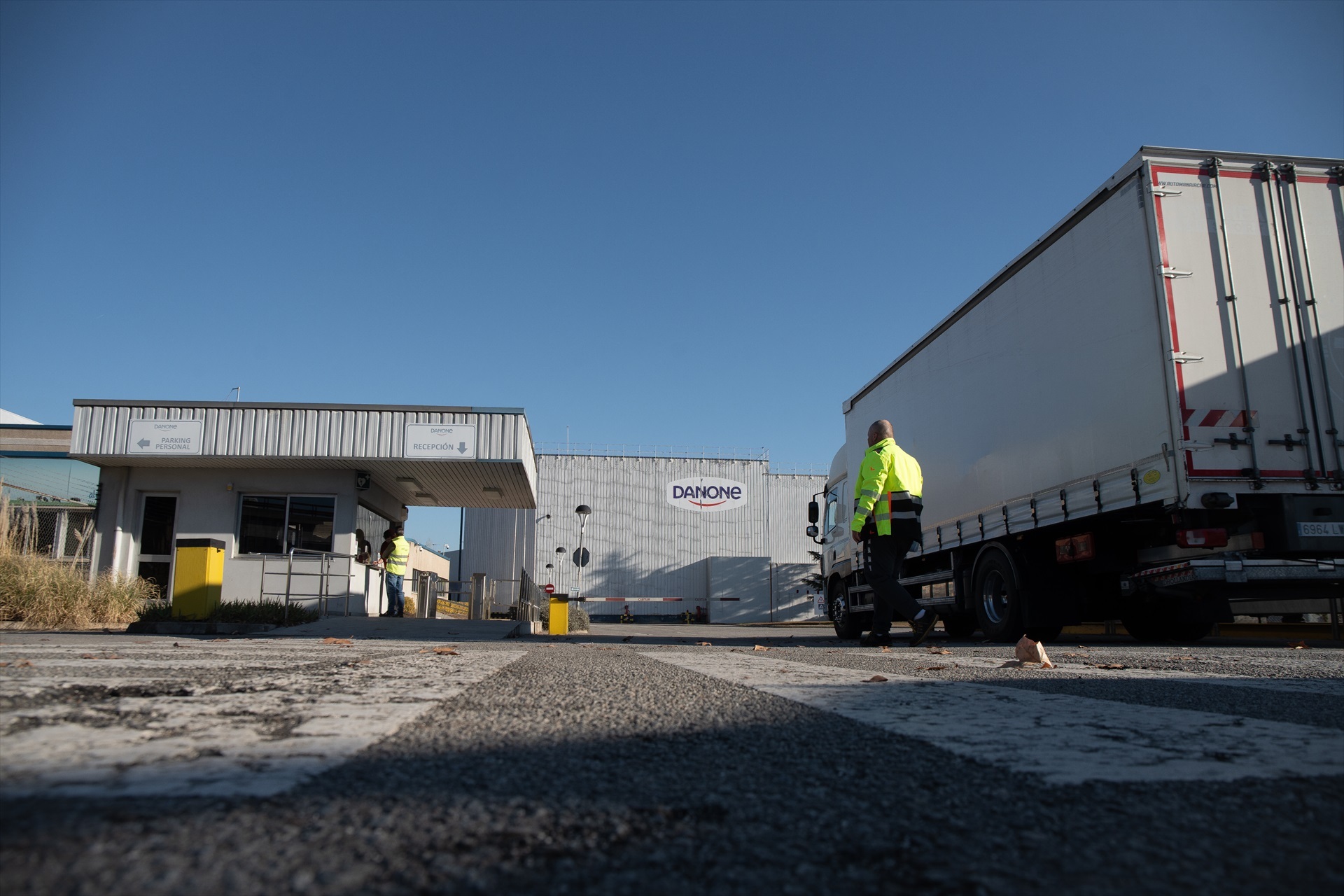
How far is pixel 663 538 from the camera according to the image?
114 feet

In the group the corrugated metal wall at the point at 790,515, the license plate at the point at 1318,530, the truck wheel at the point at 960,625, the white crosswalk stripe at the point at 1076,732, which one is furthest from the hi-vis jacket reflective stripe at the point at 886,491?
the corrugated metal wall at the point at 790,515

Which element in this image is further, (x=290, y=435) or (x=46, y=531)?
(x=290, y=435)

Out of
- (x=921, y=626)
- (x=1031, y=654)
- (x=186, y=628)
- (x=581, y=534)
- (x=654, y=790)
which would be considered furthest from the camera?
(x=581, y=534)

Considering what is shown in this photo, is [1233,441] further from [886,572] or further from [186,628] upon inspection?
[186,628]

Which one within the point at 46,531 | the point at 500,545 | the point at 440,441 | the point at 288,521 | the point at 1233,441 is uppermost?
the point at 440,441

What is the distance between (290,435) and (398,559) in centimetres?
322

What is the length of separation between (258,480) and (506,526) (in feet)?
58.3

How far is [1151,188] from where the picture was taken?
25.5ft

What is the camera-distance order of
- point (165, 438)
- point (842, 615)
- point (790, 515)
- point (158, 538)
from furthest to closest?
point (790, 515)
point (158, 538)
point (165, 438)
point (842, 615)

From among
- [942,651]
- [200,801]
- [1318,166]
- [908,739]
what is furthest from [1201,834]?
[1318,166]

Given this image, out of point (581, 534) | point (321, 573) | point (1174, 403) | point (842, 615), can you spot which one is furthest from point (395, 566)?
point (581, 534)

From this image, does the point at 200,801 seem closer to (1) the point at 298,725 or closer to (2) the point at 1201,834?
(1) the point at 298,725

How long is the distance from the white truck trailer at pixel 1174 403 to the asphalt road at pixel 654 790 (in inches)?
188

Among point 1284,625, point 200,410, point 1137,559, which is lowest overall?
point 1284,625
